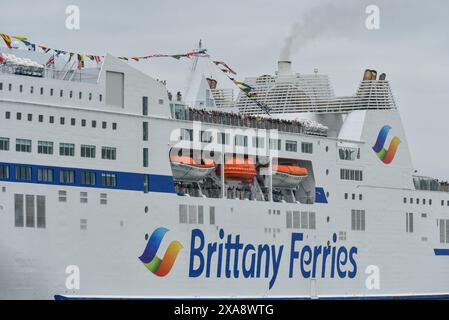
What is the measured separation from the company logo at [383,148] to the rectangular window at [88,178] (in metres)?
17.4

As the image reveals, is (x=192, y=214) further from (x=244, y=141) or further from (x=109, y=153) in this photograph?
(x=109, y=153)

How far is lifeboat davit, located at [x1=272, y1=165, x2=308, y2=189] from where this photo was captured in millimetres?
50750

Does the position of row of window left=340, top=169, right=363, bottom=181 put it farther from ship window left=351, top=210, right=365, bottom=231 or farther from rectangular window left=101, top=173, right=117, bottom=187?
rectangular window left=101, top=173, right=117, bottom=187

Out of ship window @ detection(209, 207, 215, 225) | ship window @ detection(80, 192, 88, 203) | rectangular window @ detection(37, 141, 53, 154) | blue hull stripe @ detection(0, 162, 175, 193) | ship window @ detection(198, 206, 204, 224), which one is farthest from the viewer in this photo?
ship window @ detection(209, 207, 215, 225)

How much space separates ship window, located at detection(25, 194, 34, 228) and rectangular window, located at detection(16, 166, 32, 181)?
606 mm

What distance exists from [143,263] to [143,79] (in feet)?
22.8

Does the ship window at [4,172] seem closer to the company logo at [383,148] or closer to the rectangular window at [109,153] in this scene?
the rectangular window at [109,153]

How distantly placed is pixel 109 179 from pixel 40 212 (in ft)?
10.9

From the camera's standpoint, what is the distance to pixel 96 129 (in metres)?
43.3

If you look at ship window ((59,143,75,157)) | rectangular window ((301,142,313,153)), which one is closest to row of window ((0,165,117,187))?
ship window ((59,143,75,157))
